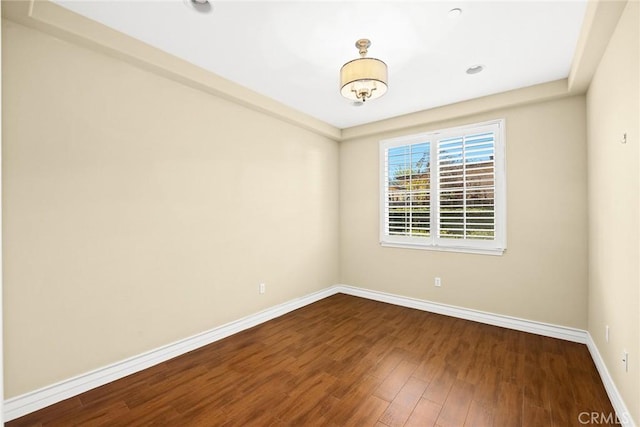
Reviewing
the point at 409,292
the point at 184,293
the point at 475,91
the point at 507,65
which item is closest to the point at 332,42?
the point at 507,65

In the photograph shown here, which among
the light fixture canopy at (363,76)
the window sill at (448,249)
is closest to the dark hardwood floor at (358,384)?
the window sill at (448,249)

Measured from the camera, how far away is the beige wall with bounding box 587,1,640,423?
65.5 inches

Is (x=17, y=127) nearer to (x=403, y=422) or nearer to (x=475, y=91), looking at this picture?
(x=403, y=422)

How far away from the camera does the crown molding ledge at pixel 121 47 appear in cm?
190

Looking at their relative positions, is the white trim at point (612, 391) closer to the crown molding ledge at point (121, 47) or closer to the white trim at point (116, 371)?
the white trim at point (116, 371)

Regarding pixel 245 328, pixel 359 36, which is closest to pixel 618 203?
pixel 359 36

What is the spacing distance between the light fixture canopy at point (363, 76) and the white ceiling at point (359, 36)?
25 cm

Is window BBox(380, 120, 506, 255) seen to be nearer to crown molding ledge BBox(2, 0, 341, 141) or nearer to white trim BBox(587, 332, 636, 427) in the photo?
white trim BBox(587, 332, 636, 427)

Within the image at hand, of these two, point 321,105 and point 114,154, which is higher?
point 321,105

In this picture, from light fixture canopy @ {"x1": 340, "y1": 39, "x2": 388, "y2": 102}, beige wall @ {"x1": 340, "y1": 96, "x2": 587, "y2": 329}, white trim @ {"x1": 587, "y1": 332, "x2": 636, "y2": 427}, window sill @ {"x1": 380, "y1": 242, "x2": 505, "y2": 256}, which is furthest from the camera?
window sill @ {"x1": 380, "y1": 242, "x2": 505, "y2": 256}

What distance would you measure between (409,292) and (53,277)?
12.8ft

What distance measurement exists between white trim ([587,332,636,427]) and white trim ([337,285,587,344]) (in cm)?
31

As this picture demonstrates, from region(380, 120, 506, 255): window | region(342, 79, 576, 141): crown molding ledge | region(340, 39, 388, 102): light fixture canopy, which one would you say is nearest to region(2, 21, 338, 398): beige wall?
region(340, 39, 388, 102): light fixture canopy

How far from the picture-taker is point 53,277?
81.4 inches
